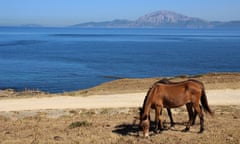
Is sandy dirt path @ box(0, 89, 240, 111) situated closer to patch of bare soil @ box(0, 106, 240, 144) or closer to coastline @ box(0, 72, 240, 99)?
coastline @ box(0, 72, 240, 99)

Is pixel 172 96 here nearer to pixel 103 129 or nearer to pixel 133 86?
pixel 103 129

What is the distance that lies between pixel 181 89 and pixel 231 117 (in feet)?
16.5

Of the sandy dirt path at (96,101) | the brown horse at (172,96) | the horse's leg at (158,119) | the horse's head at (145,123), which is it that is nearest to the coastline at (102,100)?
the sandy dirt path at (96,101)

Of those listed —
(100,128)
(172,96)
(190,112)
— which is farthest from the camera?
(100,128)

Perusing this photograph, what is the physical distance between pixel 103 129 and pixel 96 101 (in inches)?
413

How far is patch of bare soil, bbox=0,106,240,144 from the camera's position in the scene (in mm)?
12766

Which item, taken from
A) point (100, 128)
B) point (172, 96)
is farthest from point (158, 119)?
point (100, 128)

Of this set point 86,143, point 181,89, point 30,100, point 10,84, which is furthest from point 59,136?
point 10,84

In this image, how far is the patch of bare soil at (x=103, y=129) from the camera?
12766mm

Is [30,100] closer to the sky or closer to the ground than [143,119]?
closer to the ground

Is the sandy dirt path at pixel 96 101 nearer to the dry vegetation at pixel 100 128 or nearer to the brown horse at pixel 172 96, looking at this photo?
the dry vegetation at pixel 100 128

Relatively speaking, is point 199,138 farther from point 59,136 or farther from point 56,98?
point 56,98

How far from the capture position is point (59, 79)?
2263 inches

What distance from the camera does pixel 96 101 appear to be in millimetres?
25047
